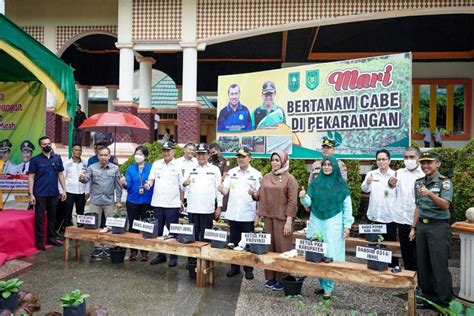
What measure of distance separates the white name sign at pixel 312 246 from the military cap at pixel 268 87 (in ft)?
14.1

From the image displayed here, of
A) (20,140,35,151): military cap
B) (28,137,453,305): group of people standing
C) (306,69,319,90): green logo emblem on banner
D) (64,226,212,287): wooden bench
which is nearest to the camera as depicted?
(28,137,453,305): group of people standing

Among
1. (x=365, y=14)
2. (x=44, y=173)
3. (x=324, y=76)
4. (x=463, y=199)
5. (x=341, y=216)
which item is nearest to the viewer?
(x=341, y=216)

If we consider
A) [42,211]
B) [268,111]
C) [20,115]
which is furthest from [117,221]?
[20,115]

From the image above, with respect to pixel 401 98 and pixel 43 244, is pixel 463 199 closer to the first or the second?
pixel 401 98

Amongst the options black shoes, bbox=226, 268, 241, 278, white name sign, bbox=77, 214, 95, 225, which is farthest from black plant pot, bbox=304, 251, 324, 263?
white name sign, bbox=77, 214, 95, 225

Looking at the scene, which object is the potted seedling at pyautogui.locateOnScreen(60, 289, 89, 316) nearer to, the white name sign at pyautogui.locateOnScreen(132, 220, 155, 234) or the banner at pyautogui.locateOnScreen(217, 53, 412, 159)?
the white name sign at pyautogui.locateOnScreen(132, 220, 155, 234)

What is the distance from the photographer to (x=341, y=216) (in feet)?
15.3

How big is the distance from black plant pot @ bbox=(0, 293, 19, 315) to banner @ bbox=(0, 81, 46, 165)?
5554mm

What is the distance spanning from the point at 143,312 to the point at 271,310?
1266 mm

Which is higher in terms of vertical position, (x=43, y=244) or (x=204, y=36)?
(x=204, y=36)

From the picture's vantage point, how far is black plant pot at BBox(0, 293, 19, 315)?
10.9ft

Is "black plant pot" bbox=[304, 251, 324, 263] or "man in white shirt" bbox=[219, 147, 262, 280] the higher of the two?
"man in white shirt" bbox=[219, 147, 262, 280]

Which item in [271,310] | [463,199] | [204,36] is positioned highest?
[204,36]

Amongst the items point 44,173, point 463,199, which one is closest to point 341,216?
point 463,199
